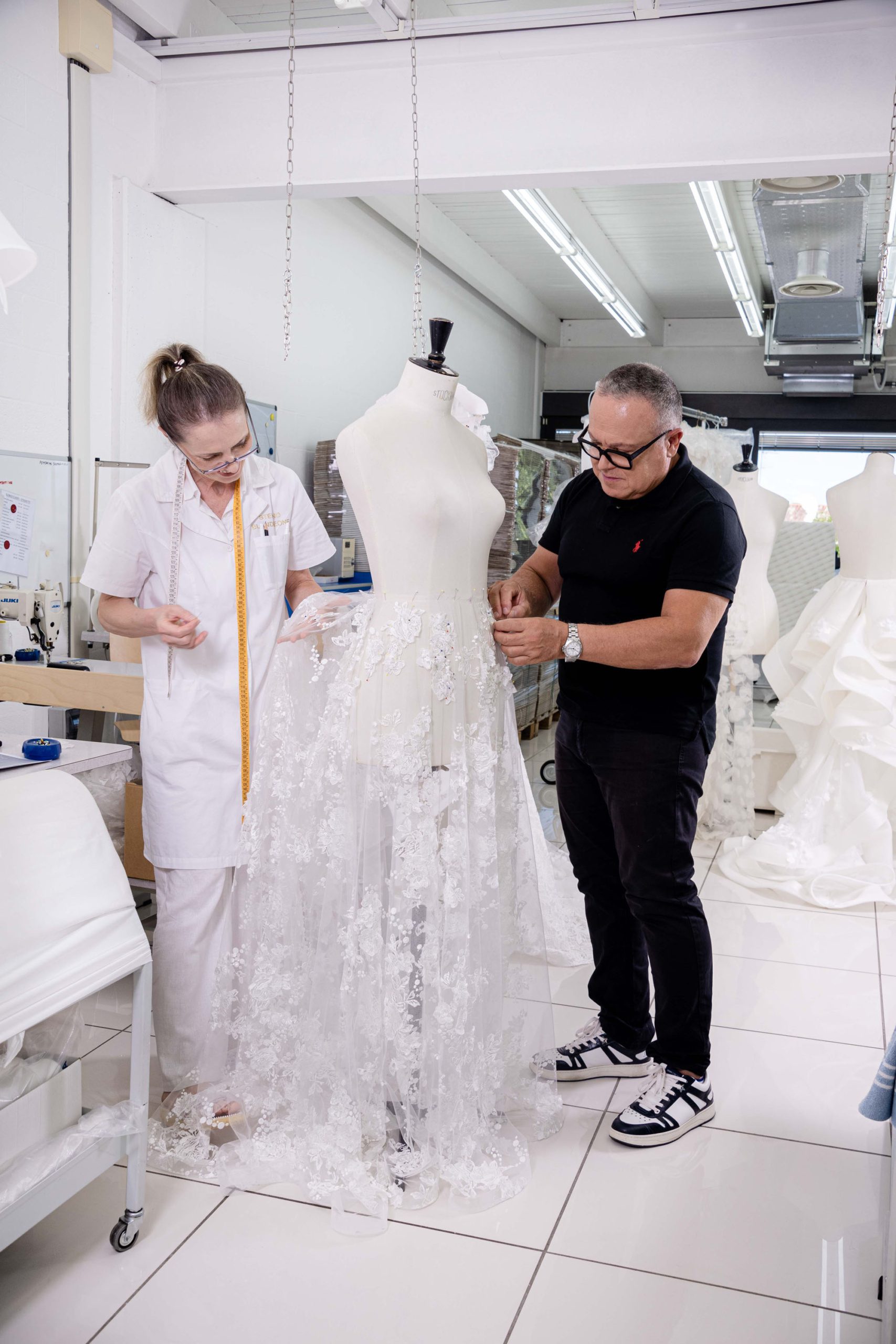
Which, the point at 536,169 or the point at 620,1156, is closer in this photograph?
the point at 620,1156

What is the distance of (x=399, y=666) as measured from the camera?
2.10 m

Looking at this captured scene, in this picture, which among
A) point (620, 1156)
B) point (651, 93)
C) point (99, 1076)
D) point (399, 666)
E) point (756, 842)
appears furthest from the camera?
point (756, 842)

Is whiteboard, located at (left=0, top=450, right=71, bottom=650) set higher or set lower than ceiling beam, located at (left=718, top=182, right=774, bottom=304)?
lower

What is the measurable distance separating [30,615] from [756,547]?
3103mm

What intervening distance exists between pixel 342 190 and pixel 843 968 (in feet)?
11.4

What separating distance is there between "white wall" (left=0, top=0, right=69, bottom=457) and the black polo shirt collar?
7.90 ft

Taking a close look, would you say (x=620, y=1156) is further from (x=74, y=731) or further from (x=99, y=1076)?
(x=74, y=731)

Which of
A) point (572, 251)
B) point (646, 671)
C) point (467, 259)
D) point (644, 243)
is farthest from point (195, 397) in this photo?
point (644, 243)

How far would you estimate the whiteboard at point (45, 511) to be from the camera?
12.3ft

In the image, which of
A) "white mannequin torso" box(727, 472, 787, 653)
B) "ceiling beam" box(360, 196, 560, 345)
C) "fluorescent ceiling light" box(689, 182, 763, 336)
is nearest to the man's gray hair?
"white mannequin torso" box(727, 472, 787, 653)

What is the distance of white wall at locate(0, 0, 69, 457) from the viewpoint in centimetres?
362

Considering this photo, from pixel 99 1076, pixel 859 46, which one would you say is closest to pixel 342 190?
pixel 859 46

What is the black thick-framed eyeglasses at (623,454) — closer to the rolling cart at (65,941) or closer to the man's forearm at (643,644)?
the man's forearm at (643,644)
